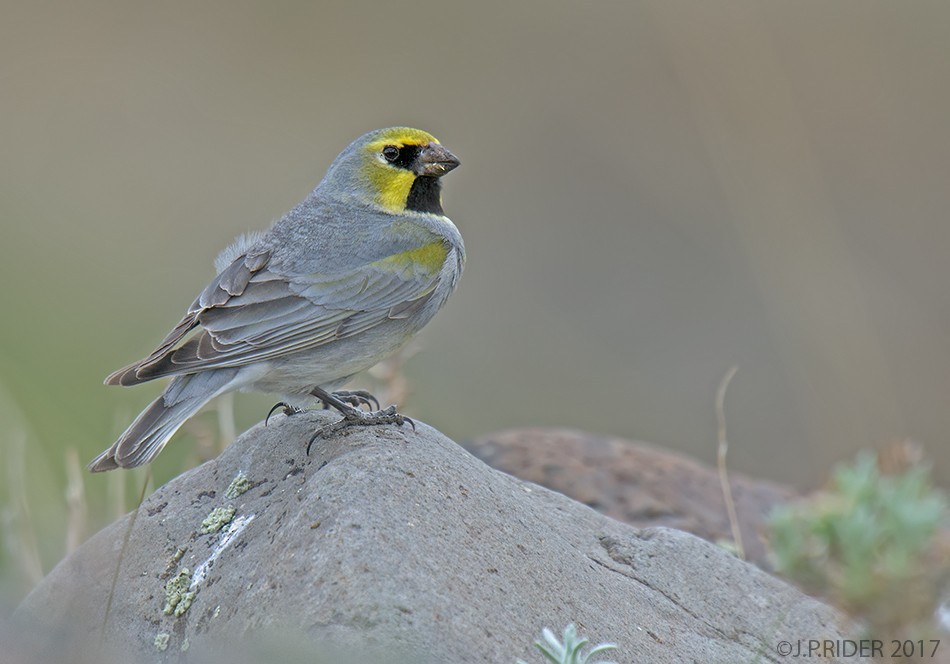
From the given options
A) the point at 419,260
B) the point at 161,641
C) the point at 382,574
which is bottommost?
the point at 161,641

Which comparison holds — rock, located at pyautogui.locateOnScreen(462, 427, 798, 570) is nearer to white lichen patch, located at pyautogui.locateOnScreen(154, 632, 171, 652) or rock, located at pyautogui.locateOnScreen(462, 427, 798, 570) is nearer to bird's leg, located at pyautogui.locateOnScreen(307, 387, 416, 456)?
bird's leg, located at pyautogui.locateOnScreen(307, 387, 416, 456)

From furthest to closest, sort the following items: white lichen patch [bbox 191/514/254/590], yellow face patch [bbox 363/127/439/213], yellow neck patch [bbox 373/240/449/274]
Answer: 1. yellow face patch [bbox 363/127/439/213]
2. yellow neck patch [bbox 373/240/449/274]
3. white lichen patch [bbox 191/514/254/590]

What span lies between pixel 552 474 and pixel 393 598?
2839 millimetres

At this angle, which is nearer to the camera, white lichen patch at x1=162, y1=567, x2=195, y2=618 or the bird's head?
white lichen patch at x1=162, y1=567, x2=195, y2=618

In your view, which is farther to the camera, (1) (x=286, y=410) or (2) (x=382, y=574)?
(1) (x=286, y=410)

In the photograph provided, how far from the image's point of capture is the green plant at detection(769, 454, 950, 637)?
2594 mm

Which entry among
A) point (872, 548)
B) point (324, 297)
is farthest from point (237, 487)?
point (872, 548)

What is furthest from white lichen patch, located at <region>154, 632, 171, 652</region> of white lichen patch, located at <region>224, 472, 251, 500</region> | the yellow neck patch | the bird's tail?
the yellow neck patch

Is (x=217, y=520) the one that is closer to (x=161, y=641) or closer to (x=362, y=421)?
(x=161, y=641)

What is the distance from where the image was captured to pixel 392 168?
20.6 feet

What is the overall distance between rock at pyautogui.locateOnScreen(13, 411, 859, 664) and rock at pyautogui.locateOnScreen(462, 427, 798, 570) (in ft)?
3.78

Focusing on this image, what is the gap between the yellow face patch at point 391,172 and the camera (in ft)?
20.5

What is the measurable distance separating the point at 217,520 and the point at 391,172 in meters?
2.20

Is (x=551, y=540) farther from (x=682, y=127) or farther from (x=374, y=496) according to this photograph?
(x=682, y=127)
